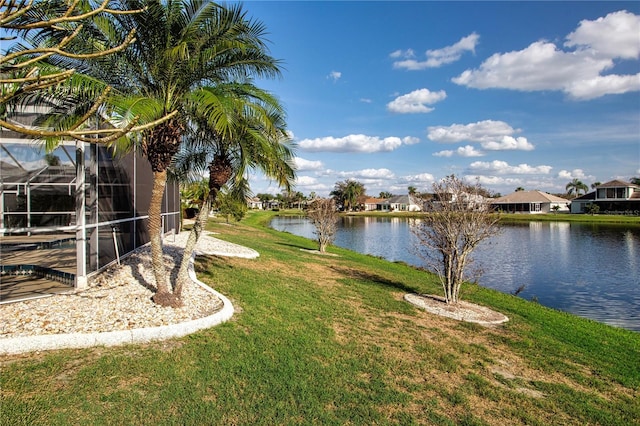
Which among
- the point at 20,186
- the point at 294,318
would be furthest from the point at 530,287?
the point at 20,186

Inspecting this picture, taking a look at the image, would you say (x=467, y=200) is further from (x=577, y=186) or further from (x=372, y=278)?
(x=577, y=186)

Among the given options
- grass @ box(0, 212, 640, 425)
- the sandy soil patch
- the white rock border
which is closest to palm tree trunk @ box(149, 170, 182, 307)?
the white rock border

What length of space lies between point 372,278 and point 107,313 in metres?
8.09

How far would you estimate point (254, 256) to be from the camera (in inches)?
532

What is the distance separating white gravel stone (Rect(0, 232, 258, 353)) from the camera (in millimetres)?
5293

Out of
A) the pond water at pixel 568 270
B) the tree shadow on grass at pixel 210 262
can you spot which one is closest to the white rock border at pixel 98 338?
the tree shadow on grass at pixel 210 262

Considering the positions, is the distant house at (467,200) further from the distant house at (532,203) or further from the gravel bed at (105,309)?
the distant house at (532,203)

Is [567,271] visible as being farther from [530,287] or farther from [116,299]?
[116,299]

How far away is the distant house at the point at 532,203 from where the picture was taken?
72500mm

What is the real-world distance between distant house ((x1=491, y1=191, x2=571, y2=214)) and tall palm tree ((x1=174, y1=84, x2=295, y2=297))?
7243cm

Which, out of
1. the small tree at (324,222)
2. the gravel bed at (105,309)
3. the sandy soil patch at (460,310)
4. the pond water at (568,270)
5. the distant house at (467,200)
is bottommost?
the pond water at (568,270)

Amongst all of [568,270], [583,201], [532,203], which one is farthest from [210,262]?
[583,201]

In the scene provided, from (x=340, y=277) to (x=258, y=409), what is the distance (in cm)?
792

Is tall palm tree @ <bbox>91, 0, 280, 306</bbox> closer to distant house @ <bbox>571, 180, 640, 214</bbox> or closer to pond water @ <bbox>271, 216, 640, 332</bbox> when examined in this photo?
pond water @ <bbox>271, 216, 640, 332</bbox>
